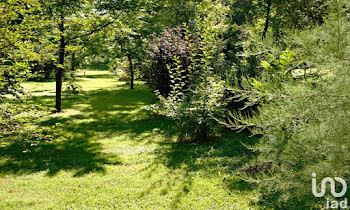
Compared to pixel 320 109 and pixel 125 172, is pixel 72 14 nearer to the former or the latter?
pixel 125 172

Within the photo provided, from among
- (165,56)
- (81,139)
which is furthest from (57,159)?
(165,56)

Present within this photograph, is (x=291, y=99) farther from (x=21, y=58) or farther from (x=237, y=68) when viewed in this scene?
(x=237, y=68)

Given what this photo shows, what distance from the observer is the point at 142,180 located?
549 cm

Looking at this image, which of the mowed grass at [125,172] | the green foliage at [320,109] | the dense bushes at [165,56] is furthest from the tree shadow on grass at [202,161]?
the dense bushes at [165,56]

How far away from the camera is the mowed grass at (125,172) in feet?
15.4

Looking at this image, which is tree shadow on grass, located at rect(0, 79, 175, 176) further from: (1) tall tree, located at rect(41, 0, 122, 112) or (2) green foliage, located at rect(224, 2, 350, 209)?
(2) green foliage, located at rect(224, 2, 350, 209)

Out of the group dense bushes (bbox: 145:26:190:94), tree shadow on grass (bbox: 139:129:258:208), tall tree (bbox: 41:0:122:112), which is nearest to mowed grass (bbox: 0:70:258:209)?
tree shadow on grass (bbox: 139:129:258:208)

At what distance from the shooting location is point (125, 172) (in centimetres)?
594

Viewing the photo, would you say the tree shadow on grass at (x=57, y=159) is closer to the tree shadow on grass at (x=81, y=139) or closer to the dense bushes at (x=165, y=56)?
the tree shadow on grass at (x=81, y=139)

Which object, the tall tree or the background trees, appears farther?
the tall tree

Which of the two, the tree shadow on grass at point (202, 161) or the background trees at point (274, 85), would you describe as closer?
the background trees at point (274, 85)

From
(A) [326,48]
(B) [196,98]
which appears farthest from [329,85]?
(B) [196,98]

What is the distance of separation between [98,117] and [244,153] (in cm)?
699

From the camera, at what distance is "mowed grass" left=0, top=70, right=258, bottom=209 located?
184 inches
